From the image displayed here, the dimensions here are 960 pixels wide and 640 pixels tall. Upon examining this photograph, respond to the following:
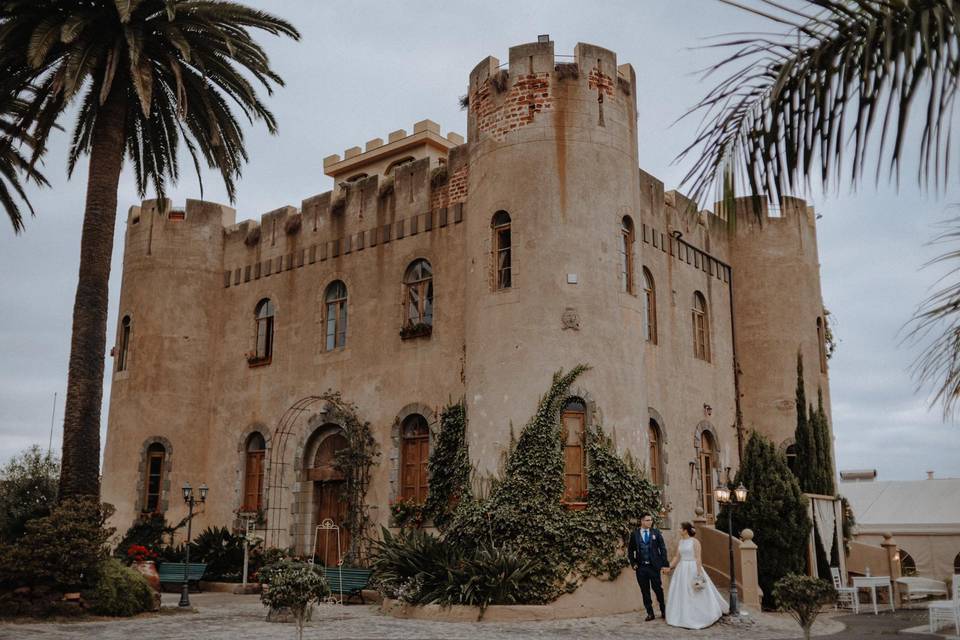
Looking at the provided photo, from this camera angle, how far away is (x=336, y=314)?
75.5 feet

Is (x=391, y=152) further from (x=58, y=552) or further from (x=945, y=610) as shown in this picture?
(x=945, y=610)

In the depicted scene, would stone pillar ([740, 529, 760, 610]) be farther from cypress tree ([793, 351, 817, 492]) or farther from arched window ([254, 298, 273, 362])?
arched window ([254, 298, 273, 362])

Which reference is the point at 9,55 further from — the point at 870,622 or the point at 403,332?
the point at 870,622

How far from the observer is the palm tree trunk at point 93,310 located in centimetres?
1554

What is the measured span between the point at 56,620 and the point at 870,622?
13.3 m

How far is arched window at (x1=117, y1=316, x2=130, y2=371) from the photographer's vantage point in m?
25.4

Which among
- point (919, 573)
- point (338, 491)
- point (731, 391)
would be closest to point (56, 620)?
point (338, 491)

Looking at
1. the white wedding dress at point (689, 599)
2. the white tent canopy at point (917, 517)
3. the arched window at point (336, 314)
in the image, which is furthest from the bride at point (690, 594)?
the white tent canopy at point (917, 517)

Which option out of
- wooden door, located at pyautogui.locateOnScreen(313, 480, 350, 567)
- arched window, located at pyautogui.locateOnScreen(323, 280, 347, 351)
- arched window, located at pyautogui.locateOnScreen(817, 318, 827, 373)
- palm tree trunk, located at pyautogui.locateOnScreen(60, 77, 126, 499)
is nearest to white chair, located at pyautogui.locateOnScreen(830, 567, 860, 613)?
arched window, located at pyautogui.locateOnScreen(817, 318, 827, 373)

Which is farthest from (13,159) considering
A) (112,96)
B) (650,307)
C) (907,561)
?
(907,561)

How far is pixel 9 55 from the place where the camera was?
15695 mm

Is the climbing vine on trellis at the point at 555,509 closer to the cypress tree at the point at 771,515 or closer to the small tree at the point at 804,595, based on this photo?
the cypress tree at the point at 771,515

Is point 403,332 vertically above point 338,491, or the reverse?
point 403,332

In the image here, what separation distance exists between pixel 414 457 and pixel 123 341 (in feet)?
32.9
